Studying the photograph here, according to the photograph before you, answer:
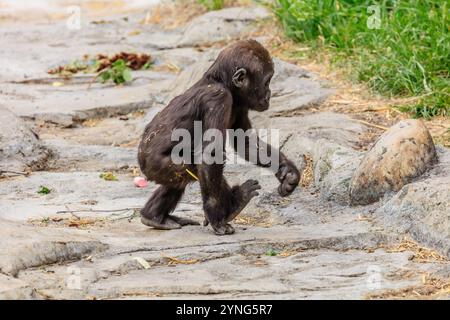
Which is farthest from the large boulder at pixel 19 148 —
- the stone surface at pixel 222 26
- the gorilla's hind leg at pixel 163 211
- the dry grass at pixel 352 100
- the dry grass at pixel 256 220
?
the stone surface at pixel 222 26

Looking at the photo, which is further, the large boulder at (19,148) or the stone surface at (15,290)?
the large boulder at (19,148)

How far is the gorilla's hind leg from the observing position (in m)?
6.62

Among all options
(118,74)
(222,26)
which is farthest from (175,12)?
(118,74)

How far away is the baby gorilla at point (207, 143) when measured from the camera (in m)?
6.34

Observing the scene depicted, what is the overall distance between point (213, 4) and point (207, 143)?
723cm

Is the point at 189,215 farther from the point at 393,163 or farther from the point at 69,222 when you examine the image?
the point at 393,163

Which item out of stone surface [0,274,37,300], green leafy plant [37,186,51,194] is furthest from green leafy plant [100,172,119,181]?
stone surface [0,274,37,300]

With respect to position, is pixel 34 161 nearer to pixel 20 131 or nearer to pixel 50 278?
pixel 20 131

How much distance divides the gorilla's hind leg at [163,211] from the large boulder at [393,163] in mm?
1160

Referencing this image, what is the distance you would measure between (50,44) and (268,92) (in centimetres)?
691

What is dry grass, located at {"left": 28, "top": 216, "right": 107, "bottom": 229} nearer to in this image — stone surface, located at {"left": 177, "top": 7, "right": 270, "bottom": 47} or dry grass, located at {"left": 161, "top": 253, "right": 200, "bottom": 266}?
dry grass, located at {"left": 161, "top": 253, "right": 200, "bottom": 266}

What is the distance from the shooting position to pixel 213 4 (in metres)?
13.2

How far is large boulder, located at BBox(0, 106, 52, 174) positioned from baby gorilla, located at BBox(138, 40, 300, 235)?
1964mm

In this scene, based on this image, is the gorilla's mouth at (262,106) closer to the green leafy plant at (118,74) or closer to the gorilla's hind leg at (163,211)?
the gorilla's hind leg at (163,211)
